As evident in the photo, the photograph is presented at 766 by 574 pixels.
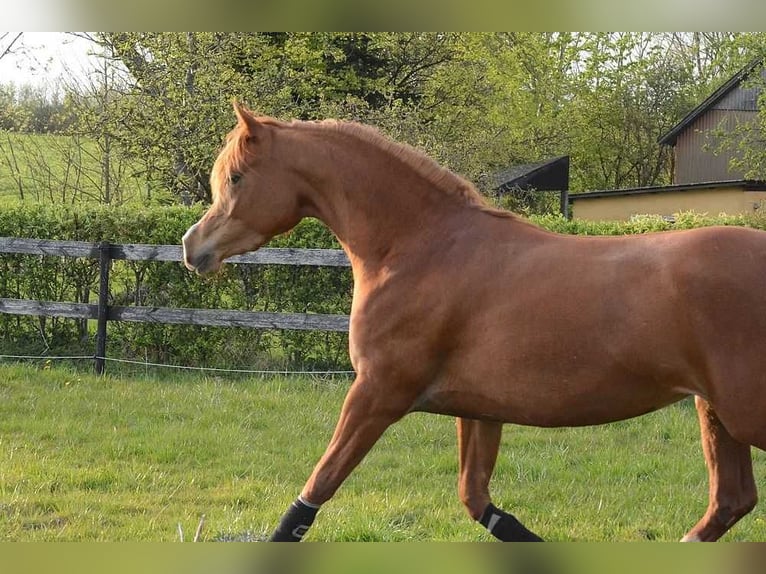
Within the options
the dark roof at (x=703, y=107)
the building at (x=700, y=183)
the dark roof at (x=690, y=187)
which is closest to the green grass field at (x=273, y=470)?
the building at (x=700, y=183)

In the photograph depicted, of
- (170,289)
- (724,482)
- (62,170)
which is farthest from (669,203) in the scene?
(724,482)

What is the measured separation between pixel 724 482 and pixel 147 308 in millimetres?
7206

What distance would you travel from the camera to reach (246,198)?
10.7 feet

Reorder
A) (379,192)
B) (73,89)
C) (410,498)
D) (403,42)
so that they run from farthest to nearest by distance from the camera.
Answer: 1. (403,42)
2. (73,89)
3. (410,498)
4. (379,192)

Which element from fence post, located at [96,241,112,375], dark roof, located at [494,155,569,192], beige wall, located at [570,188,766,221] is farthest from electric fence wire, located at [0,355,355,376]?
beige wall, located at [570,188,766,221]

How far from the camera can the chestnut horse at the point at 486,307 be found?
278 centimetres

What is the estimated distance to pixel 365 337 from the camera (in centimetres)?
312

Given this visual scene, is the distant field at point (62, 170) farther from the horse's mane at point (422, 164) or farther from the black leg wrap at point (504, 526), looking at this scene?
the black leg wrap at point (504, 526)

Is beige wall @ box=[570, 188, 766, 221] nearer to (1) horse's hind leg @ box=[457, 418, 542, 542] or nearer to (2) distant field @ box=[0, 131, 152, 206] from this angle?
(2) distant field @ box=[0, 131, 152, 206]

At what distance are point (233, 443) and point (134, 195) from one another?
454 inches

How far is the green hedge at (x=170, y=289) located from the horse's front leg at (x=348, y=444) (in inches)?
246

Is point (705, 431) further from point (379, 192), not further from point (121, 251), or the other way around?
point (121, 251)

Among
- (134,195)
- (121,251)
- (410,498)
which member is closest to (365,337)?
(410,498)

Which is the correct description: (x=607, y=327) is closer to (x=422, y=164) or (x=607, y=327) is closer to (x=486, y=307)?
(x=486, y=307)
